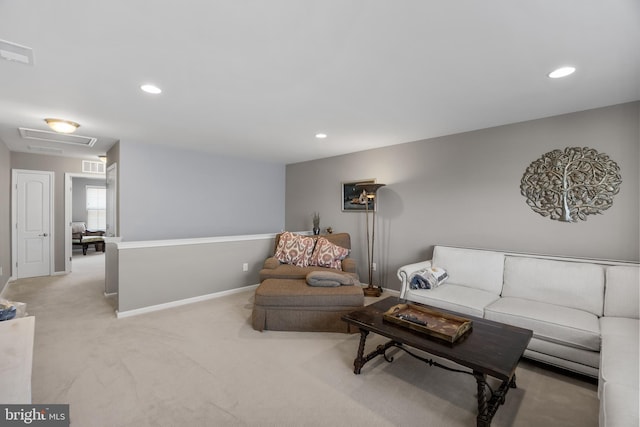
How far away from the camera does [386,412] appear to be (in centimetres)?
186

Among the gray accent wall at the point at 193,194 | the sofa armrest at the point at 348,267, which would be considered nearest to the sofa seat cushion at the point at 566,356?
the sofa armrest at the point at 348,267

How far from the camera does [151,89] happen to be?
2346mm

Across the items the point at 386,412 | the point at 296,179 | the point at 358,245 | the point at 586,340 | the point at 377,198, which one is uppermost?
the point at 296,179

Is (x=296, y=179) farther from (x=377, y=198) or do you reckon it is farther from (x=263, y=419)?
(x=263, y=419)

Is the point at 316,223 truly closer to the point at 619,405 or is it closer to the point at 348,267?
the point at 348,267

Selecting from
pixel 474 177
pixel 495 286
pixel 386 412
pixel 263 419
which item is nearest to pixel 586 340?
pixel 495 286

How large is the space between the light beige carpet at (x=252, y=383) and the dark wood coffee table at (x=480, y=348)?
0.14 meters

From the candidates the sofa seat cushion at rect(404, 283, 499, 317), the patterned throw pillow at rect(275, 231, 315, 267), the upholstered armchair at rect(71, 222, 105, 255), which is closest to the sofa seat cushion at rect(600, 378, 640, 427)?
the sofa seat cushion at rect(404, 283, 499, 317)

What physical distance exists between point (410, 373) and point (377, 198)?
8.83 ft

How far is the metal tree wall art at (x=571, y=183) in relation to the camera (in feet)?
8.80

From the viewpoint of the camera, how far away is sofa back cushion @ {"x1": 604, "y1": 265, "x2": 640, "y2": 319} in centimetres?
233

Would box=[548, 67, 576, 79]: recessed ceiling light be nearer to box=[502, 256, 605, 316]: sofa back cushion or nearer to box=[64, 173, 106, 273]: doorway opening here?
box=[502, 256, 605, 316]: sofa back cushion

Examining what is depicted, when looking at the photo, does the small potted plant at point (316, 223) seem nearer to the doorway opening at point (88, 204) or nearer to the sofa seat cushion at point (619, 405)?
the sofa seat cushion at point (619, 405)

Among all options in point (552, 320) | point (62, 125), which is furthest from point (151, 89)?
point (552, 320)
